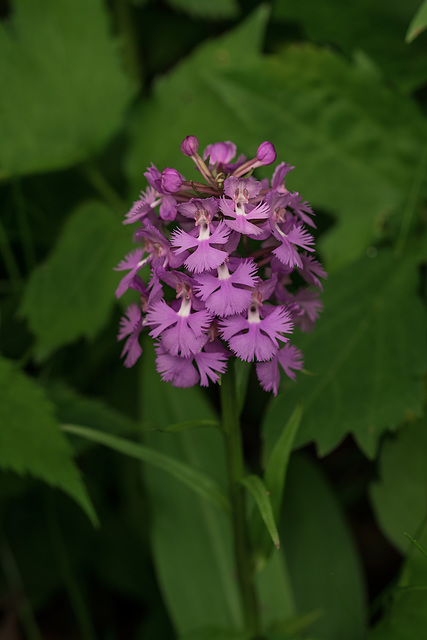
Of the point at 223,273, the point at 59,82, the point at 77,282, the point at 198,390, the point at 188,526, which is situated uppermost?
the point at 59,82

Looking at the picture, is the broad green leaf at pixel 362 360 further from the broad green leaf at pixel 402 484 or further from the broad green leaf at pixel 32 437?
the broad green leaf at pixel 32 437

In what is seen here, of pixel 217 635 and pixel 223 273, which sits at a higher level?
pixel 223 273

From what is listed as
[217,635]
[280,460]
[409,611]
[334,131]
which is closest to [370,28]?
[334,131]

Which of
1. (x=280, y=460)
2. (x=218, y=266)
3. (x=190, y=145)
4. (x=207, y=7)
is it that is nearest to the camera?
(x=218, y=266)

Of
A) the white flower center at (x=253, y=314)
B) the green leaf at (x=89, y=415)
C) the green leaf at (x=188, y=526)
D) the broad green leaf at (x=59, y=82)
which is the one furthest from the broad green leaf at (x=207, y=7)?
the white flower center at (x=253, y=314)

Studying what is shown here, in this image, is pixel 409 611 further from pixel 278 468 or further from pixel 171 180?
pixel 171 180

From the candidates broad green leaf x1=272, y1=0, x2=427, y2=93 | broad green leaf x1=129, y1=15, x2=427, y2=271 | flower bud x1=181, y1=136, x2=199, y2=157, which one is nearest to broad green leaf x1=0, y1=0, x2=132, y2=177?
broad green leaf x1=129, y1=15, x2=427, y2=271

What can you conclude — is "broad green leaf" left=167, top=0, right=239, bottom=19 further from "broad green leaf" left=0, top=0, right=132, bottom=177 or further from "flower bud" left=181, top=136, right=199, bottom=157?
"flower bud" left=181, top=136, right=199, bottom=157
